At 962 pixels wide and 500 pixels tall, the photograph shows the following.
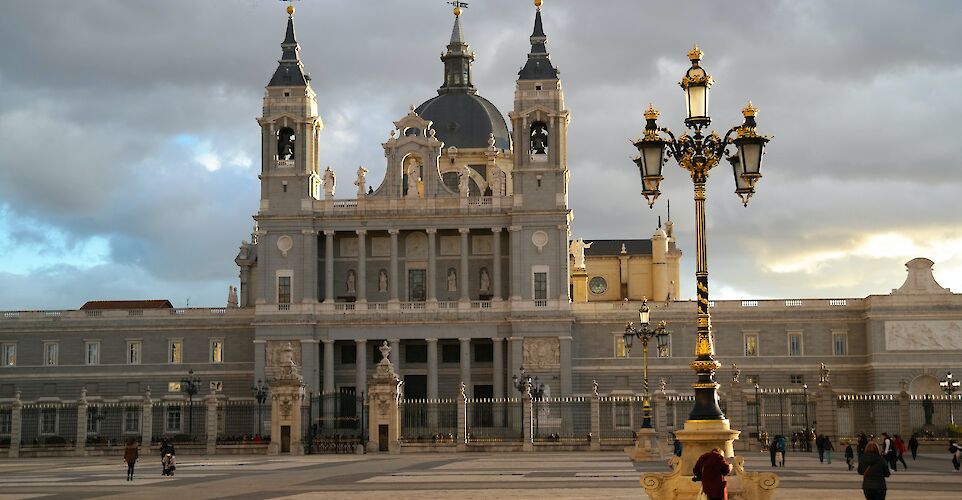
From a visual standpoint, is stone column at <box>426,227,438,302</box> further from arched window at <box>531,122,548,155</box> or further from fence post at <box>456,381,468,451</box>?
fence post at <box>456,381,468,451</box>

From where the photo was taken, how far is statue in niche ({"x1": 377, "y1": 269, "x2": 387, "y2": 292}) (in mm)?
99875

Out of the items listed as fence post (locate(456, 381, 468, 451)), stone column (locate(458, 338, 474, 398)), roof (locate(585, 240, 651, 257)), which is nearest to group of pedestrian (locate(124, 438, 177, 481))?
fence post (locate(456, 381, 468, 451))

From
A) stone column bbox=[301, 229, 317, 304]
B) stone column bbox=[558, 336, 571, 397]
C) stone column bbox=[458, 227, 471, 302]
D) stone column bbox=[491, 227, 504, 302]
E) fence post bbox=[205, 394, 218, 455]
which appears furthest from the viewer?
stone column bbox=[491, 227, 504, 302]

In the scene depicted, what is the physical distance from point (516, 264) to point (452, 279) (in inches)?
→ 248

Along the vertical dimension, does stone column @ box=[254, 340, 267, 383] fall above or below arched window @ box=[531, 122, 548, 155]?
below

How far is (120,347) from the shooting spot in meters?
99.0

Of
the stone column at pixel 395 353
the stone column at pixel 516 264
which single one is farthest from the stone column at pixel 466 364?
the stone column at pixel 516 264

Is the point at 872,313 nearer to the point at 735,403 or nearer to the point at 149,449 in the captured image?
the point at 735,403

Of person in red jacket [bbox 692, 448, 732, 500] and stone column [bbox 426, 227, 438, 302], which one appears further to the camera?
stone column [bbox 426, 227, 438, 302]

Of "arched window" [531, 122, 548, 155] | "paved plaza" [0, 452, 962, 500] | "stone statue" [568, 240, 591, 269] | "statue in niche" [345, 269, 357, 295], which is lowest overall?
"paved plaza" [0, 452, 962, 500]

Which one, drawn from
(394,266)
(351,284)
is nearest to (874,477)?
(394,266)

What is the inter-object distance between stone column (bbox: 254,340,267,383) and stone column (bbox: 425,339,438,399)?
35.7ft

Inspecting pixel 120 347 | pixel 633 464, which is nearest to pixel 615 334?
pixel 120 347

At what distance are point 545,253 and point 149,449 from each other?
3200 centimetres
